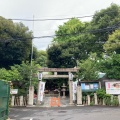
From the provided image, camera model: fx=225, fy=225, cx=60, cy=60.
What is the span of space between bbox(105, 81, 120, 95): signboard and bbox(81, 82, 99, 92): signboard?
111cm

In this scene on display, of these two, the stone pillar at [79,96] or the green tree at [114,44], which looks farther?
the green tree at [114,44]

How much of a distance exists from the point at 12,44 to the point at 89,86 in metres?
12.4

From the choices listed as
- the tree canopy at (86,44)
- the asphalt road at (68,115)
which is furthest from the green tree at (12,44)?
the asphalt road at (68,115)

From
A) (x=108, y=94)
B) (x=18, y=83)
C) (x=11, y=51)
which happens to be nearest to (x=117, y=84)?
(x=108, y=94)

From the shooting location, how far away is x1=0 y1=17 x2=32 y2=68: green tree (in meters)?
29.0

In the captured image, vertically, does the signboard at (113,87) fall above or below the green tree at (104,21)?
below

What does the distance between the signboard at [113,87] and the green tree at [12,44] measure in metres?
12.3

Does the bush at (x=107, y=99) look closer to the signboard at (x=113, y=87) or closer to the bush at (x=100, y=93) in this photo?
the bush at (x=100, y=93)

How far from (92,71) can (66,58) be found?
921cm

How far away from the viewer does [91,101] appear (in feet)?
67.5

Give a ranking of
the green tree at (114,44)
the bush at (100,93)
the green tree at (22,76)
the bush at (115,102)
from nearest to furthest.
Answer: the bush at (115,102), the bush at (100,93), the green tree at (22,76), the green tree at (114,44)

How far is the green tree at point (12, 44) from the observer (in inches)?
1140

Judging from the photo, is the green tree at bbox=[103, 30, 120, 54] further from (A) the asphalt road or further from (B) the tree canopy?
(A) the asphalt road

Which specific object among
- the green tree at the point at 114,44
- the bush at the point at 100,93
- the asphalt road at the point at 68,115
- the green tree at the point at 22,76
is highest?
the green tree at the point at 114,44
